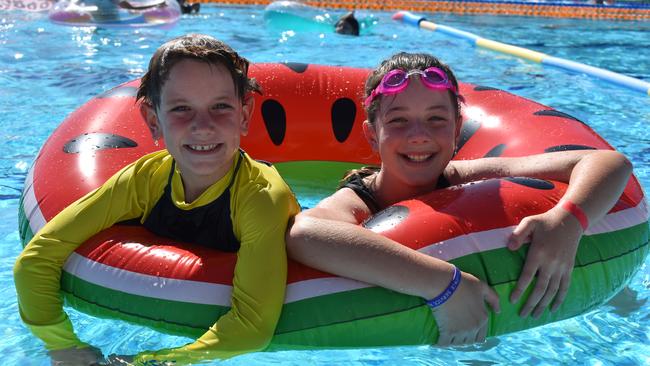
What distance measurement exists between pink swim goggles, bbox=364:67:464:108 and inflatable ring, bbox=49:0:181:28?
6.88m

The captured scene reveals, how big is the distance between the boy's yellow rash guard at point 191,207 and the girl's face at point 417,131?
1.25ft

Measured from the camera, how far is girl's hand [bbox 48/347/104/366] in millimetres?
2078

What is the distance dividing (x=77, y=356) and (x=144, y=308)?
0.24m

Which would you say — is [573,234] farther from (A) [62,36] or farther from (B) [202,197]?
(A) [62,36]

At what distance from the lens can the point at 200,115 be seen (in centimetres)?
205

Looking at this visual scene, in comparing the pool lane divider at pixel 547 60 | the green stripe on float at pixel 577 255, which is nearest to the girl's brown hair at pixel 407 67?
the green stripe on float at pixel 577 255

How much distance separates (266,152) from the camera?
12.0ft

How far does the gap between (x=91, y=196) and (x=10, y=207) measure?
1631 mm

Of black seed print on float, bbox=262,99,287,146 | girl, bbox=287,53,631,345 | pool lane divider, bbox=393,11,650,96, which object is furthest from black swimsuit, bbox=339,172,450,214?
pool lane divider, bbox=393,11,650,96

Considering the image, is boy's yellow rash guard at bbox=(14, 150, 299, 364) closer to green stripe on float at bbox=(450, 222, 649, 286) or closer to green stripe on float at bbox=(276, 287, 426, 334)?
green stripe on float at bbox=(276, 287, 426, 334)

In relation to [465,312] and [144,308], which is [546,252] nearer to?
[465,312]

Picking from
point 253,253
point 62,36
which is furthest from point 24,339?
point 62,36

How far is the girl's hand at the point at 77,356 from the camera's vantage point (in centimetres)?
208

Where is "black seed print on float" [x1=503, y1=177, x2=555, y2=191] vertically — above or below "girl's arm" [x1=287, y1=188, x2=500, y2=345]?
above
